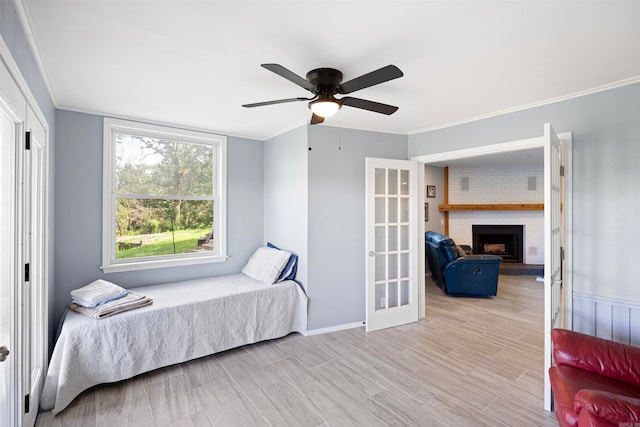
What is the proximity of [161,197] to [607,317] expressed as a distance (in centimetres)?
441

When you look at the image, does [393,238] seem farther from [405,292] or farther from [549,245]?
[549,245]

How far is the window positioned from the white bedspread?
1.35 ft

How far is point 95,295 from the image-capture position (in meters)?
2.62

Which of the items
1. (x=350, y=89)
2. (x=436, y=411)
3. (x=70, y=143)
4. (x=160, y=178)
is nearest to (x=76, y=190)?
(x=70, y=143)

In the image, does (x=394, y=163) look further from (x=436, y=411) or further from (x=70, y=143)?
(x=70, y=143)

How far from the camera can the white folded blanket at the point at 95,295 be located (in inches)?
102

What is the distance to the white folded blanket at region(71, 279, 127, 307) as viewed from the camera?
8.46 ft

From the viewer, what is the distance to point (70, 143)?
3.01m

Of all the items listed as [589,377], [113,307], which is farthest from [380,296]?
[113,307]

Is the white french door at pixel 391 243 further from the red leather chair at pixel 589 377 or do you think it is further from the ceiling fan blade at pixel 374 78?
the red leather chair at pixel 589 377

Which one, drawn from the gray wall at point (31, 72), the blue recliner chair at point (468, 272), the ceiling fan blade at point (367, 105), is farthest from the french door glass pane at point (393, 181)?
the gray wall at point (31, 72)

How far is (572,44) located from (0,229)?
3.31 meters

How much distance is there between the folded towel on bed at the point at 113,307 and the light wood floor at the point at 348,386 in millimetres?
603

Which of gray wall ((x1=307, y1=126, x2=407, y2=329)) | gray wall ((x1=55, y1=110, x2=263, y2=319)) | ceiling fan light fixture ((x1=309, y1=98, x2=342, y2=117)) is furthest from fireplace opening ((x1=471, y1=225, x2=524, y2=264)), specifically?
gray wall ((x1=55, y1=110, x2=263, y2=319))
